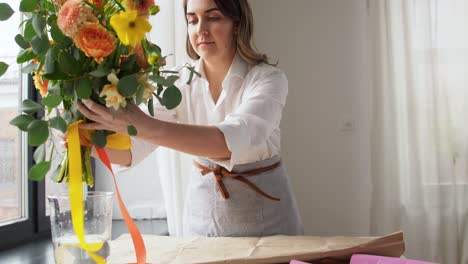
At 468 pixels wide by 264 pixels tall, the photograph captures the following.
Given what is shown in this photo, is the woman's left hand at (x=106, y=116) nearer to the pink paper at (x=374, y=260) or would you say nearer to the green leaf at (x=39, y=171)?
the green leaf at (x=39, y=171)

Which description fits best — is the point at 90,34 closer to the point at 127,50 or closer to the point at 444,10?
the point at 127,50

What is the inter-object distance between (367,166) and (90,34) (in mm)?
2682

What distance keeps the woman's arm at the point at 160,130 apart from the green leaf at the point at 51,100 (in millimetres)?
58

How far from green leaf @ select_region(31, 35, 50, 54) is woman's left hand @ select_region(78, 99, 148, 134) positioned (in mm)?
117

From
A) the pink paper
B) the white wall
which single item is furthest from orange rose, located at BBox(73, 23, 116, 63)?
the white wall

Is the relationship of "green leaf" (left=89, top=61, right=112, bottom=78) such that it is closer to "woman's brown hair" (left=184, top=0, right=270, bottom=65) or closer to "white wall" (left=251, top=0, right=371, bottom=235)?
"woman's brown hair" (left=184, top=0, right=270, bottom=65)

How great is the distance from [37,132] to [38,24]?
0.16 metres

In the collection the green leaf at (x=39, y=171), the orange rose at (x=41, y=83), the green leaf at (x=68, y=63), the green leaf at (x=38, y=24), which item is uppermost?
the green leaf at (x=38, y=24)

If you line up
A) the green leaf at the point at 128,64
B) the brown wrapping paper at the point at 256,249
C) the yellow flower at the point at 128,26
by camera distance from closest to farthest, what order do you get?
the yellow flower at the point at 128,26, the green leaf at the point at 128,64, the brown wrapping paper at the point at 256,249

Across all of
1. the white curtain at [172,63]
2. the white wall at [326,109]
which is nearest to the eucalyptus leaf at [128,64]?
the white curtain at [172,63]

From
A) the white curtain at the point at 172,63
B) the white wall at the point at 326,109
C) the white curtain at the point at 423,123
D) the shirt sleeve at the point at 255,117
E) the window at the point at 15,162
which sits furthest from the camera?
the white wall at the point at 326,109

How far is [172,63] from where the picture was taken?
2.33 meters

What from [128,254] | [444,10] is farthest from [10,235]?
[444,10]

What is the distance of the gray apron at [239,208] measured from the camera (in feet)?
5.01
